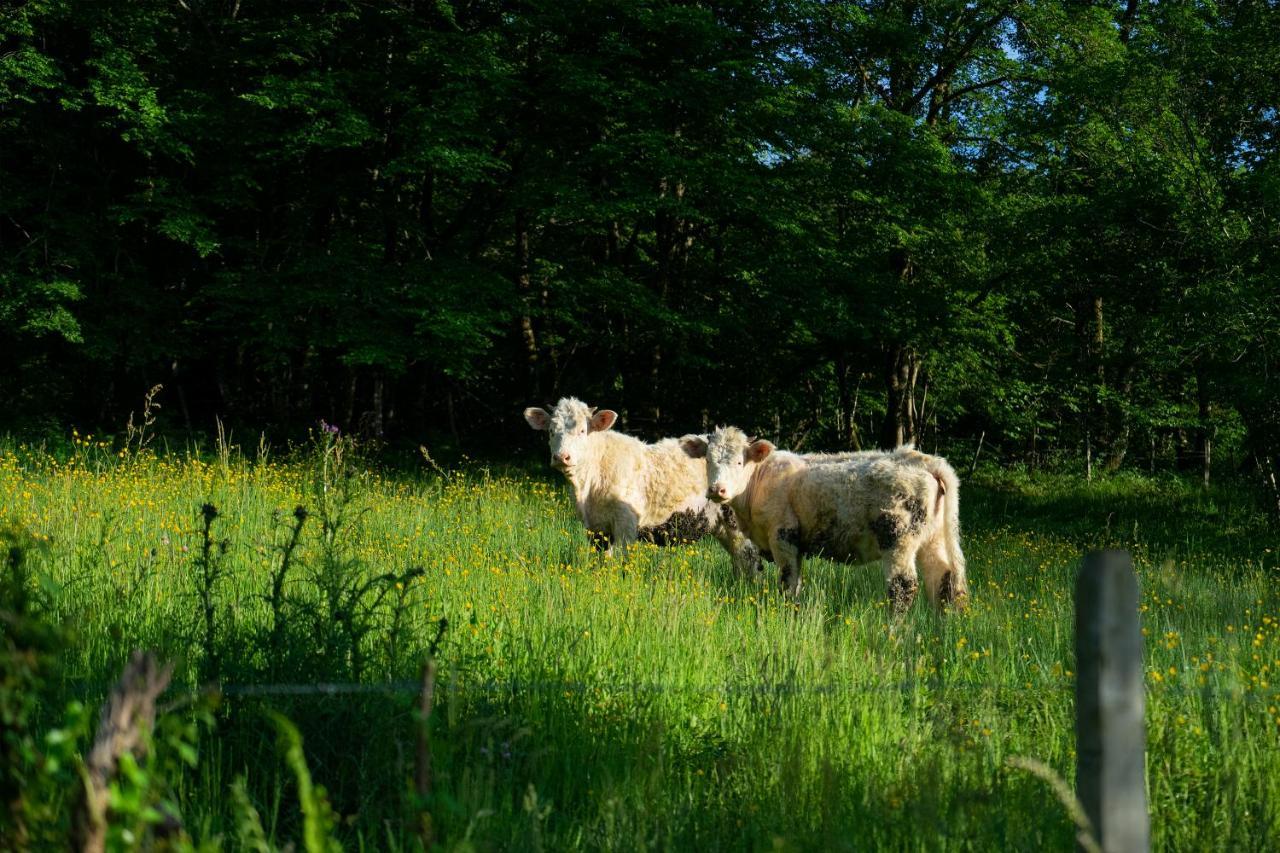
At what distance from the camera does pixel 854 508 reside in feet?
25.8

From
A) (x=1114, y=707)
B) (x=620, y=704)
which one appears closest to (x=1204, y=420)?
(x=620, y=704)

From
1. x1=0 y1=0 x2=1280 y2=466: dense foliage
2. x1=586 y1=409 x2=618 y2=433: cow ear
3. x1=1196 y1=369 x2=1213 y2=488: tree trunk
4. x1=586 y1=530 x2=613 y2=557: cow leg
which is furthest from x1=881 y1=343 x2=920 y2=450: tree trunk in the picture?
x1=586 y1=530 x2=613 y2=557: cow leg

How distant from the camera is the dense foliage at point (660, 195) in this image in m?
14.7

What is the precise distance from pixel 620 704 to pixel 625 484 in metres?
5.32

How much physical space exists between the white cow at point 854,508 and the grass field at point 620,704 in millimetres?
410

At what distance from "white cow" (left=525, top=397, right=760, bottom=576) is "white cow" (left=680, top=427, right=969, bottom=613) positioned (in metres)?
1.09

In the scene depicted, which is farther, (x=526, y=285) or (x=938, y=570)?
(x=526, y=285)

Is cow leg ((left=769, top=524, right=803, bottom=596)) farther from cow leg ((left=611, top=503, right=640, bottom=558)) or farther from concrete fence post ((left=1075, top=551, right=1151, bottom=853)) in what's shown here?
concrete fence post ((left=1075, top=551, right=1151, bottom=853))

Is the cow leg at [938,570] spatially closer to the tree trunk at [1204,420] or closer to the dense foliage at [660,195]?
the dense foliage at [660,195]

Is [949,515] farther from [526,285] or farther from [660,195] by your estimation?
[526,285]

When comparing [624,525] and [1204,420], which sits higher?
[1204,420]

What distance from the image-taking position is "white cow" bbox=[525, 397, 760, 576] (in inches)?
384

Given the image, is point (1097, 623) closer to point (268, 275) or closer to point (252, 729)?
point (252, 729)

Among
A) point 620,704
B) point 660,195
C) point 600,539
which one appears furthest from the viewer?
point 660,195
